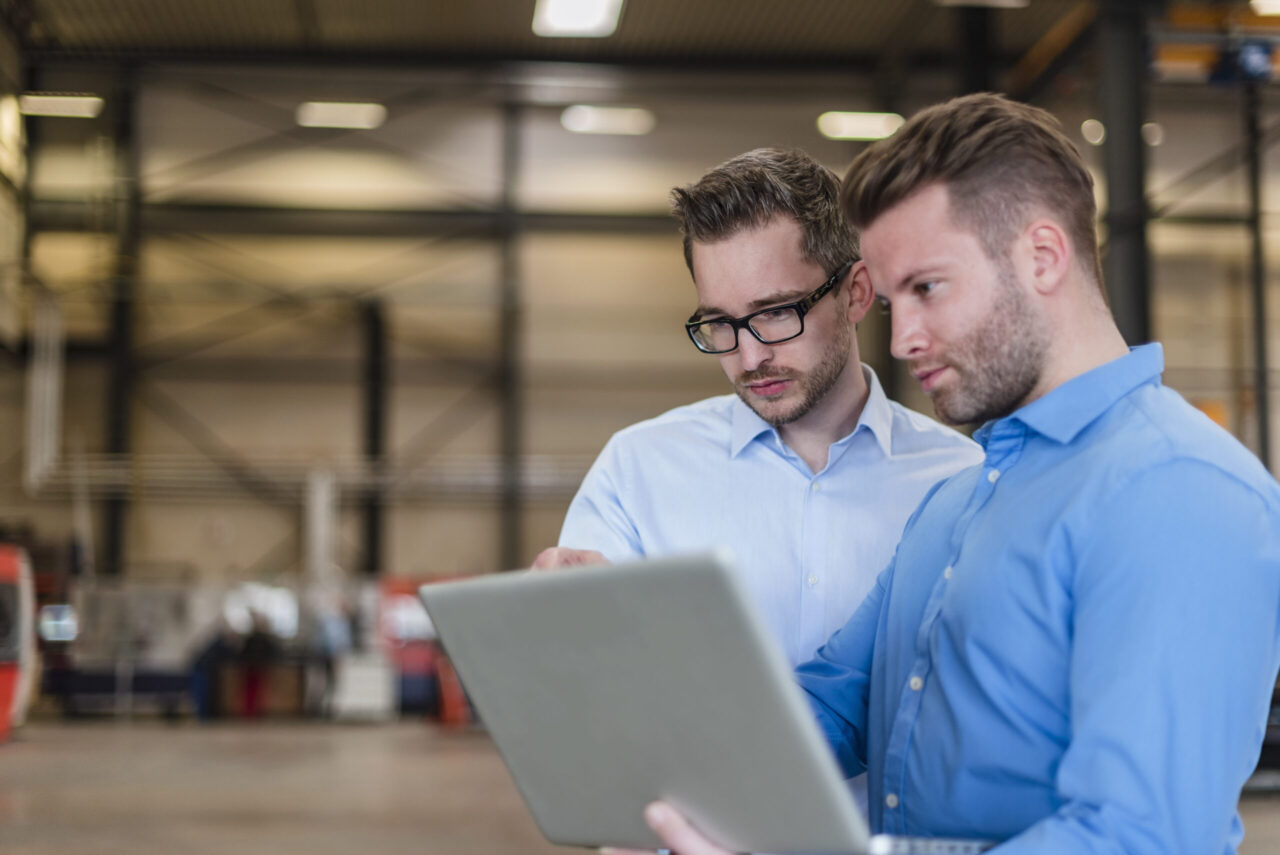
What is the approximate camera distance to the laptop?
4.03ft

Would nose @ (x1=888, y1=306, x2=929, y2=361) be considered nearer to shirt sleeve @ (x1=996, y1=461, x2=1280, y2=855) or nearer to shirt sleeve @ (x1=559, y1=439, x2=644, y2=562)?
shirt sleeve @ (x1=996, y1=461, x2=1280, y2=855)

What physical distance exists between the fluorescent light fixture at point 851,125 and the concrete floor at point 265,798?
11.1m

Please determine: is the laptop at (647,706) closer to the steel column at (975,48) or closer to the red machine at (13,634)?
the red machine at (13,634)

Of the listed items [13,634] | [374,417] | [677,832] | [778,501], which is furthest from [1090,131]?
[677,832]

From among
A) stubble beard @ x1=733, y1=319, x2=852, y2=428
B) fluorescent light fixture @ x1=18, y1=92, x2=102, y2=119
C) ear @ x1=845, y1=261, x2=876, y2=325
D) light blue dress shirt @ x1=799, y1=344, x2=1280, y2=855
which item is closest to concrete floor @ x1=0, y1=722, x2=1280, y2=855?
stubble beard @ x1=733, y1=319, x2=852, y2=428

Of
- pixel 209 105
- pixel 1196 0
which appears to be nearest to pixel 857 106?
pixel 1196 0

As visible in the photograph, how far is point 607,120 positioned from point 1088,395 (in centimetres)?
1890

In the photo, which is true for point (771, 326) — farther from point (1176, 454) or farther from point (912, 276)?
point (1176, 454)

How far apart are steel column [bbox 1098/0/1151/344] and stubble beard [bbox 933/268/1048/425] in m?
9.90

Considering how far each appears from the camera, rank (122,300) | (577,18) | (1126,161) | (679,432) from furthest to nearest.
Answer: (122,300) < (577,18) < (1126,161) < (679,432)

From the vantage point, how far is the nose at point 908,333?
1.67m

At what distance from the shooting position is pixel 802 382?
2.33 meters

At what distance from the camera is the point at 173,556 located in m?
19.1

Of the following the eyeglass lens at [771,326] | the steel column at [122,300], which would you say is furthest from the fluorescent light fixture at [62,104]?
the eyeglass lens at [771,326]
